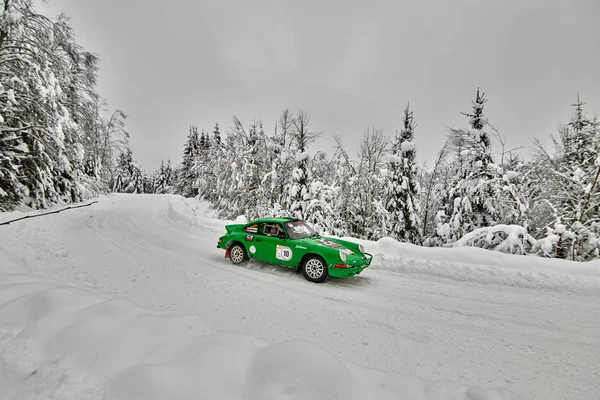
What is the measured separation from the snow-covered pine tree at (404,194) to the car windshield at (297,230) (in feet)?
36.0

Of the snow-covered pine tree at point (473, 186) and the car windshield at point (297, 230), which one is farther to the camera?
the snow-covered pine tree at point (473, 186)

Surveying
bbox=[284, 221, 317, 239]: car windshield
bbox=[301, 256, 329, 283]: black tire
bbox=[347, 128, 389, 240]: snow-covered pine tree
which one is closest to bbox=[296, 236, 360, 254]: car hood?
bbox=[284, 221, 317, 239]: car windshield

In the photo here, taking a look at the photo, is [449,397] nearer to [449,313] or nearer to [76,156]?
[449,313]

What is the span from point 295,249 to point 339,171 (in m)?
12.4

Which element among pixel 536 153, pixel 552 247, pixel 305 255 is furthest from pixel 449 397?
pixel 536 153

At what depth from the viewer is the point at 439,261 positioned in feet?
21.4

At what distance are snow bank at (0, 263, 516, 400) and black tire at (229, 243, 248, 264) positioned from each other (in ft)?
13.8

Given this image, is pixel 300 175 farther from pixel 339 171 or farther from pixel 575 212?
pixel 575 212

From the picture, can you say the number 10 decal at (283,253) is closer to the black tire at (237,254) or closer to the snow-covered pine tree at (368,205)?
the black tire at (237,254)

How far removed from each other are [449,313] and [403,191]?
13528 millimetres

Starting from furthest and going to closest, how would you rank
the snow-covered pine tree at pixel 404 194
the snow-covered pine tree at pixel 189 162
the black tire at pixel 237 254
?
1. the snow-covered pine tree at pixel 189 162
2. the snow-covered pine tree at pixel 404 194
3. the black tire at pixel 237 254

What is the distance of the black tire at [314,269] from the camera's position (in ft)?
18.7

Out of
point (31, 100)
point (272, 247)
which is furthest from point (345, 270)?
point (31, 100)

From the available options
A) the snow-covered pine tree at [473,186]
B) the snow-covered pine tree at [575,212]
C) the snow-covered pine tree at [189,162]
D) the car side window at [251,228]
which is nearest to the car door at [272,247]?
the car side window at [251,228]
